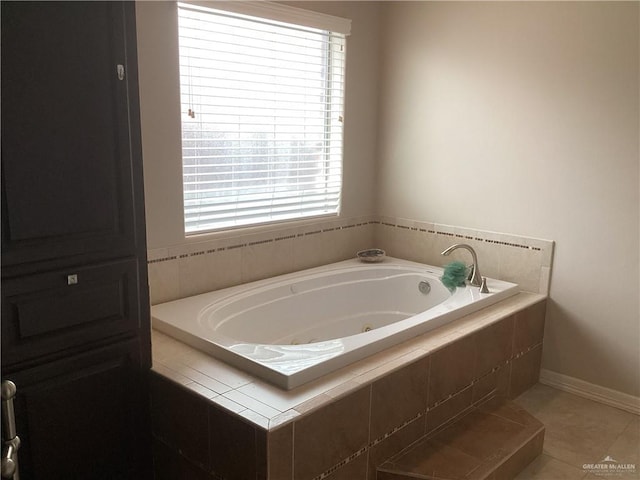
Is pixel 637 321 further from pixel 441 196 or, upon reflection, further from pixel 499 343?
pixel 441 196

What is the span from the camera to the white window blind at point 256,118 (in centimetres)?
282

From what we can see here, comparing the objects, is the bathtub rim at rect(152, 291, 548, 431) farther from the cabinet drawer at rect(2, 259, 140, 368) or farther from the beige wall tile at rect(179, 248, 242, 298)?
the beige wall tile at rect(179, 248, 242, 298)

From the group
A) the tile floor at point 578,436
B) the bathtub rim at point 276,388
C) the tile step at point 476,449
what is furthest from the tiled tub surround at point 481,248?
the tile step at point 476,449

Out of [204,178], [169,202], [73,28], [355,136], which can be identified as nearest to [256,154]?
[204,178]

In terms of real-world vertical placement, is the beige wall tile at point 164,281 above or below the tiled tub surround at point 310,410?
above

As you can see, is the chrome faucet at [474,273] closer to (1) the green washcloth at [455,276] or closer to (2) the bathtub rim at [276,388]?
(1) the green washcloth at [455,276]

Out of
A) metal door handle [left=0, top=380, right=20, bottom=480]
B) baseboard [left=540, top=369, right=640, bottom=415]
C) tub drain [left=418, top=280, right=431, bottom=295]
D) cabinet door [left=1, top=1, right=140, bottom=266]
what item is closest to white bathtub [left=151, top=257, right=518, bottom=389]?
tub drain [left=418, top=280, right=431, bottom=295]

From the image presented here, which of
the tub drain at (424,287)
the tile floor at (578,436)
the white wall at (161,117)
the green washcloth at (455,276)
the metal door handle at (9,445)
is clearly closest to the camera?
the metal door handle at (9,445)

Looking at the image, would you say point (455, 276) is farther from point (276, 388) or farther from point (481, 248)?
point (276, 388)

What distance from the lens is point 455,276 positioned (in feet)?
10.2

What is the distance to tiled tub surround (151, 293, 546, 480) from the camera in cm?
182

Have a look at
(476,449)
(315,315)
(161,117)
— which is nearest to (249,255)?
(315,315)

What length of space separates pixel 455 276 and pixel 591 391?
961 millimetres

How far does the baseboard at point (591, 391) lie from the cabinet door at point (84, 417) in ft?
7.40
